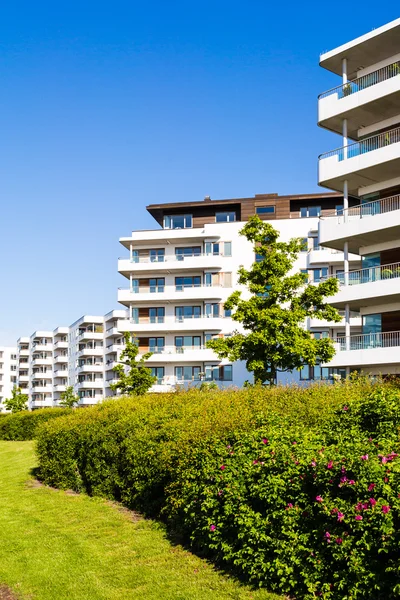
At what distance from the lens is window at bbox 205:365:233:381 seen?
5675cm

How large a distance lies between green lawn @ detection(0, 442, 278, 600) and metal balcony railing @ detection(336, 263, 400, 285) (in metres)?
25.4

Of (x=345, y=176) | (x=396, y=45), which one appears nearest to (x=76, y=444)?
(x=345, y=176)

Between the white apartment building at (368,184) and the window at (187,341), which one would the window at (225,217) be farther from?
the white apartment building at (368,184)

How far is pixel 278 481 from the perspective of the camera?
27.9ft

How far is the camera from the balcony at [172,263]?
59688 mm

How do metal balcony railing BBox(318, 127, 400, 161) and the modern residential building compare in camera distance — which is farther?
the modern residential building

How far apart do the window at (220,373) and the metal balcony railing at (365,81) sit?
25637 millimetres

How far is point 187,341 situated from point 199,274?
650 centimetres

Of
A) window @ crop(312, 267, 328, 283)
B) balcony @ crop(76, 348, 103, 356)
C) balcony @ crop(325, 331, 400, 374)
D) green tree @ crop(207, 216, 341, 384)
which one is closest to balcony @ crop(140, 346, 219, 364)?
window @ crop(312, 267, 328, 283)

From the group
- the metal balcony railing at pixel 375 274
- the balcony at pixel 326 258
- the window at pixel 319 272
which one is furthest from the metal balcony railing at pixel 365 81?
the window at pixel 319 272

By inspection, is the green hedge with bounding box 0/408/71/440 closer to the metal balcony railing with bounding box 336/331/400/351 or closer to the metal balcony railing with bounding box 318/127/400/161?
the metal balcony railing with bounding box 336/331/400/351

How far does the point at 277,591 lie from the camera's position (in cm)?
802

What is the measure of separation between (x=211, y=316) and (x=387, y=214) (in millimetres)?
25008

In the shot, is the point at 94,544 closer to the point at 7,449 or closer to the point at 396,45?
the point at 7,449
